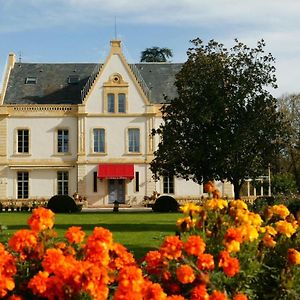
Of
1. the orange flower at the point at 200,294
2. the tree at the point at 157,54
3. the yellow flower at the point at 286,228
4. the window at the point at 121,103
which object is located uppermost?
the tree at the point at 157,54

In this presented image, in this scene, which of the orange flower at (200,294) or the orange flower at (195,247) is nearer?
the orange flower at (200,294)

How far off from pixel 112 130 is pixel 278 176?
1367 cm

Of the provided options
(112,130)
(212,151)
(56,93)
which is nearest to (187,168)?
(212,151)

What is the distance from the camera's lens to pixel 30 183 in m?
48.4

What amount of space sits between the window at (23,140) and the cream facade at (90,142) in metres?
0.08

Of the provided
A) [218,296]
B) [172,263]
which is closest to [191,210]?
[172,263]

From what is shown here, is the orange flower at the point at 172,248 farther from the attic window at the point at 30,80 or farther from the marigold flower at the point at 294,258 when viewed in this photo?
the attic window at the point at 30,80

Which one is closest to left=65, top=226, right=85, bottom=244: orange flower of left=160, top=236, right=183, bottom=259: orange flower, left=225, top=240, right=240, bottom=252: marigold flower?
left=160, top=236, right=183, bottom=259: orange flower

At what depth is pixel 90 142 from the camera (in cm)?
4850

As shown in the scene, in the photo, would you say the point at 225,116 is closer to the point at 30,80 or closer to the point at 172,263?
the point at 172,263

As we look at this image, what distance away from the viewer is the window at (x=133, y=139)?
48.6 meters

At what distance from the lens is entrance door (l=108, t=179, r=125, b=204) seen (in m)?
48.3

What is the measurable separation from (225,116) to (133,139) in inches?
926

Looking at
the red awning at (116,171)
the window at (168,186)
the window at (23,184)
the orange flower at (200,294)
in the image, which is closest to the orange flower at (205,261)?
the orange flower at (200,294)
